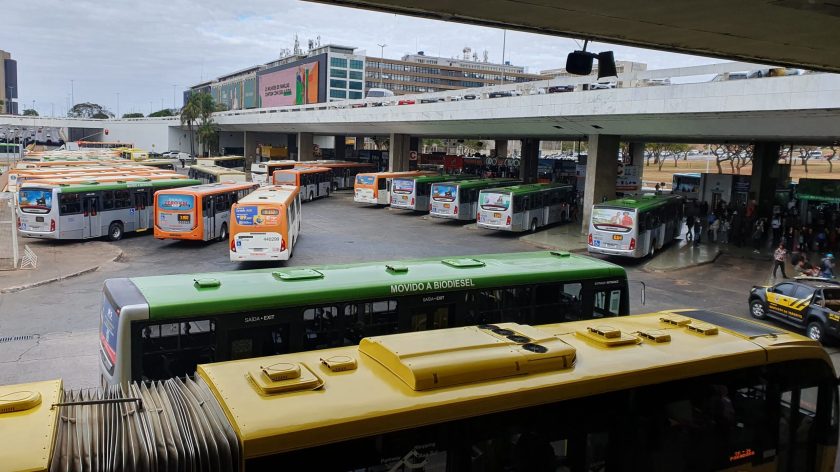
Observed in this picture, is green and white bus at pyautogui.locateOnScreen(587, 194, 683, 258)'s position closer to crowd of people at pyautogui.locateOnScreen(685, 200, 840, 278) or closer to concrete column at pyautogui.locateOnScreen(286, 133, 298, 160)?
crowd of people at pyautogui.locateOnScreen(685, 200, 840, 278)

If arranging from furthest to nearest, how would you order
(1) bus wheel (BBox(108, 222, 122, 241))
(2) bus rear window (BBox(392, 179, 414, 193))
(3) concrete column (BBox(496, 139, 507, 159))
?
(3) concrete column (BBox(496, 139, 507, 159))
(2) bus rear window (BBox(392, 179, 414, 193))
(1) bus wheel (BBox(108, 222, 122, 241))

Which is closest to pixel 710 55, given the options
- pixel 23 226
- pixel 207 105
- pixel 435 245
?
pixel 435 245

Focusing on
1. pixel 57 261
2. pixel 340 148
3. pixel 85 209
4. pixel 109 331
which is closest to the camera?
pixel 109 331

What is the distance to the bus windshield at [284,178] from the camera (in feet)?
133

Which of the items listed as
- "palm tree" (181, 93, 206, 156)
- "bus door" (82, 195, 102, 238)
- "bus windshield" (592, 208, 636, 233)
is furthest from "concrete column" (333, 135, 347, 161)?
"bus windshield" (592, 208, 636, 233)

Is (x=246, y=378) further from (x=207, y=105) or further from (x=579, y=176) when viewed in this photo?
(x=207, y=105)

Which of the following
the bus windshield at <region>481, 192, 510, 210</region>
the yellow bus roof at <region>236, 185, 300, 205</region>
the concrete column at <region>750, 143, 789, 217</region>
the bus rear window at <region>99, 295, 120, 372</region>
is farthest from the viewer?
the concrete column at <region>750, 143, 789, 217</region>

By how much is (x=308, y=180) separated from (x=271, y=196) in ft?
69.4

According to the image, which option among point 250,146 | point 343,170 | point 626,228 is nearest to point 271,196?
point 626,228

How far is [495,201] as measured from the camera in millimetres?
30641

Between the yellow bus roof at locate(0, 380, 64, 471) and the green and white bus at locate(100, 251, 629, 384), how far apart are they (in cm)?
301

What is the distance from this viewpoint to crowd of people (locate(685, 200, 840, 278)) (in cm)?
2847

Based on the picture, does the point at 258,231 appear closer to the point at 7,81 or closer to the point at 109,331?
the point at 109,331

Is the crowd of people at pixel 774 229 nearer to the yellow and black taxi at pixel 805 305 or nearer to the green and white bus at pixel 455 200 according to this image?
the yellow and black taxi at pixel 805 305
